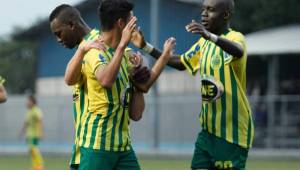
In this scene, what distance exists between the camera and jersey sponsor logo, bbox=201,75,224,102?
9.25 m

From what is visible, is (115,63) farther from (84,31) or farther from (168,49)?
(84,31)

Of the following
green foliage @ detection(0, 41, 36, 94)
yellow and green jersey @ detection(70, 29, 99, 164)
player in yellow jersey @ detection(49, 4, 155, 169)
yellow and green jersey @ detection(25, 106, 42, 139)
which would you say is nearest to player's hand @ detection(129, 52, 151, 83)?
player in yellow jersey @ detection(49, 4, 155, 169)

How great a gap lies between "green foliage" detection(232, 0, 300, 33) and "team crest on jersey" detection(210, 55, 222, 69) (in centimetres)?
2898

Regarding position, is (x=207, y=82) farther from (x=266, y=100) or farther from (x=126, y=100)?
(x=266, y=100)

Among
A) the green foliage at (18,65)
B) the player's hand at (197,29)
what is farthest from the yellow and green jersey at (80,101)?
the green foliage at (18,65)

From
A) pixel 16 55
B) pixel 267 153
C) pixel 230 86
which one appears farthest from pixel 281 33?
pixel 16 55

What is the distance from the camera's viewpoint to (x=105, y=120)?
324 inches

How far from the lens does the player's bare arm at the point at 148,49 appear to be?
29.8 ft

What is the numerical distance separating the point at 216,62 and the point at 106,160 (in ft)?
5.48

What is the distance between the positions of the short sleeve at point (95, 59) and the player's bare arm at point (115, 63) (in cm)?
10

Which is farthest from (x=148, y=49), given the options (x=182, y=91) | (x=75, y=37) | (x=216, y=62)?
(x=182, y=91)

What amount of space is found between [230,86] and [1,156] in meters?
22.0

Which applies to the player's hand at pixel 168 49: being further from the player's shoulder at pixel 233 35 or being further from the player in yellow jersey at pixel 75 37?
the player's shoulder at pixel 233 35

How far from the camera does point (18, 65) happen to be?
2469 inches
